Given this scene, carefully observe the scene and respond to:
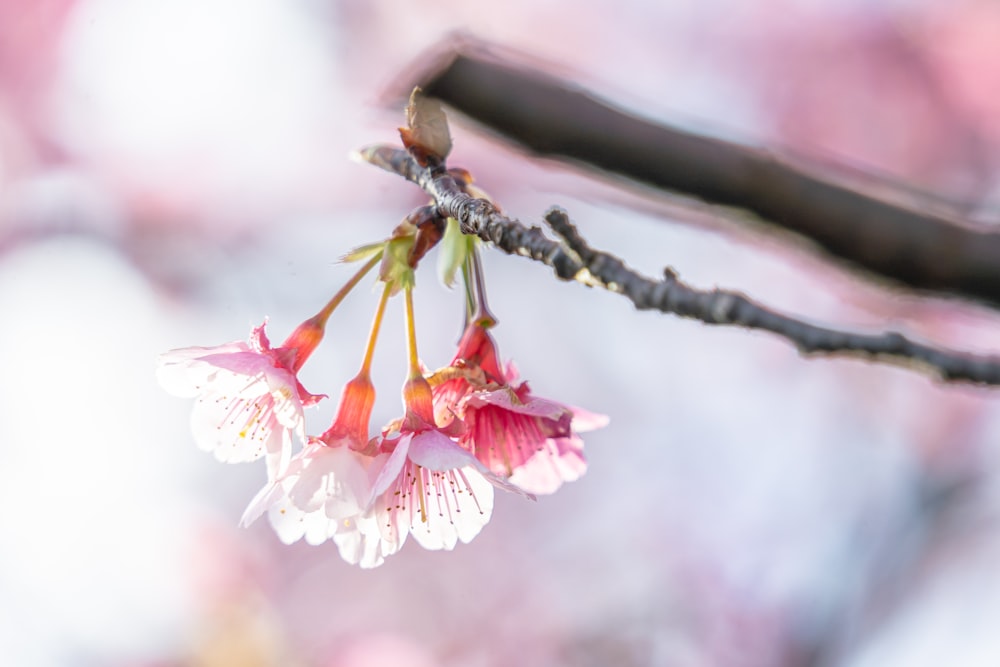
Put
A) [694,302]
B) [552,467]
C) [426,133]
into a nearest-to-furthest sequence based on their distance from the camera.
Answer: [694,302]
[426,133]
[552,467]

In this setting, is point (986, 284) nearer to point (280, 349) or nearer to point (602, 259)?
point (602, 259)

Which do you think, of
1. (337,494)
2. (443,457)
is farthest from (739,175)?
(337,494)

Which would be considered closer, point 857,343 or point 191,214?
point 857,343

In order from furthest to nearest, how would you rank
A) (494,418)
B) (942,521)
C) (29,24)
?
1. (942,521)
2. (29,24)
3. (494,418)

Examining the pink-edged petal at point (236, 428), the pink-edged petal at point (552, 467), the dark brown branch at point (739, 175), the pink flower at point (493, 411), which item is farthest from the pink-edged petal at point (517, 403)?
the dark brown branch at point (739, 175)

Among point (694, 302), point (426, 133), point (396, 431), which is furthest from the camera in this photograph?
point (396, 431)

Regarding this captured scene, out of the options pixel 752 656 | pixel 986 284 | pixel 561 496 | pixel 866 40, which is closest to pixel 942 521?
pixel 752 656

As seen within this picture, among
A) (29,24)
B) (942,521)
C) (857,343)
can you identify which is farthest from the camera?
(942,521)

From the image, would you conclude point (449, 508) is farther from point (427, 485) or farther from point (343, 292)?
point (343, 292)
